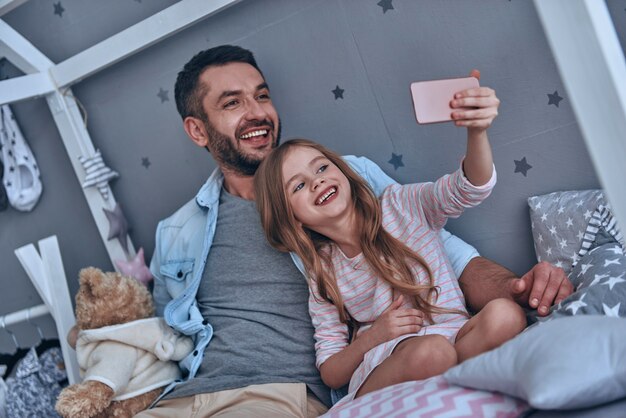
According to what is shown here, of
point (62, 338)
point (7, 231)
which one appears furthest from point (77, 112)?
point (62, 338)

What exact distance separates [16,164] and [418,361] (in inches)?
61.1

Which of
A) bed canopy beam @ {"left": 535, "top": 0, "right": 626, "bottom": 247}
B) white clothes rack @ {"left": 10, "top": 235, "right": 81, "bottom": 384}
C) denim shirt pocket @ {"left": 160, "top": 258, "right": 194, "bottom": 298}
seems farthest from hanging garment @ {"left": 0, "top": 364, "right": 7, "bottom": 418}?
bed canopy beam @ {"left": 535, "top": 0, "right": 626, "bottom": 247}

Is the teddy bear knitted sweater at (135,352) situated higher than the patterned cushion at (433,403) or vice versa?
the teddy bear knitted sweater at (135,352)

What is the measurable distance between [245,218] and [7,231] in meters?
A: 1.05

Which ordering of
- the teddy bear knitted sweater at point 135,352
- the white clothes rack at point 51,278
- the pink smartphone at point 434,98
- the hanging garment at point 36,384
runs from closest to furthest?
the pink smartphone at point 434,98, the teddy bear knitted sweater at point 135,352, the hanging garment at point 36,384, the white clothes rack at point 51,278

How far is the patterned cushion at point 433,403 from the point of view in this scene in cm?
100

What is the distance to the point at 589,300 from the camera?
1146 mm

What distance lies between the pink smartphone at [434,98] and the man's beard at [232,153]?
68cm

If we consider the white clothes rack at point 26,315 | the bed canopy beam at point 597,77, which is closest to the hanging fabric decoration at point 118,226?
the white clothes rack at point 26,315

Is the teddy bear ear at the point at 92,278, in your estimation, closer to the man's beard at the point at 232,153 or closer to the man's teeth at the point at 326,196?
the man's beard at the point at 232,153

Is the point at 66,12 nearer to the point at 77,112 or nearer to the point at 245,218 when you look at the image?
the point at 77,112

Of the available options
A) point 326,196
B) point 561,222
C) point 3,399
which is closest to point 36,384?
point 3,399

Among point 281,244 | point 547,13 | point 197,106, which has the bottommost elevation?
point 281,244

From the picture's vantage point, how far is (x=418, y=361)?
120 cm
